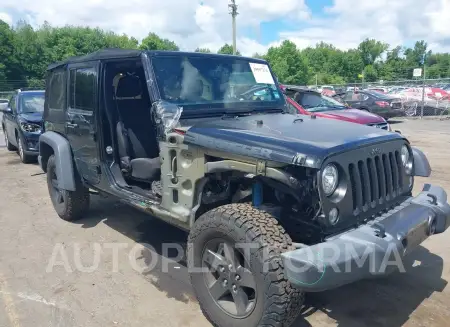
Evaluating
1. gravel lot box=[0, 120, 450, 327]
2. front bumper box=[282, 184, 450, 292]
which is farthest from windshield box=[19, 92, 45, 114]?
front bumper box=[282, 184, 450, 292]

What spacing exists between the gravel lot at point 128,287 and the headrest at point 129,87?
163cm

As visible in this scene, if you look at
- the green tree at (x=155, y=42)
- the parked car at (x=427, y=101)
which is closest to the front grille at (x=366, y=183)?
the parked car at (x=427, y=101)

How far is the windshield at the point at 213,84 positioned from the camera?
382 centimetres

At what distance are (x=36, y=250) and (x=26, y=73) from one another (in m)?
50.7

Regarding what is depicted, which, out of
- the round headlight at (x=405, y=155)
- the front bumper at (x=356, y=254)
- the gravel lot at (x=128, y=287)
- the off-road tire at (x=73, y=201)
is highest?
the round headlight at (x=405, y=155)

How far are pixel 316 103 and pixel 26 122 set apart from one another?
21.8 feet

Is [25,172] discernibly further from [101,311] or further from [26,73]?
[26,73]

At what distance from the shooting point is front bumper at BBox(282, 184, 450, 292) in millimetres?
2395

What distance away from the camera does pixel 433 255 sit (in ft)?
14.0

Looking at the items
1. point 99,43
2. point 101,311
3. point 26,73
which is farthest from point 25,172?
point 99,43

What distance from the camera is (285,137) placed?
2928 millimetres

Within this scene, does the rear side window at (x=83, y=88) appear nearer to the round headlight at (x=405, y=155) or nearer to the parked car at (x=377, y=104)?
the round headlight at (x=405, y=155)

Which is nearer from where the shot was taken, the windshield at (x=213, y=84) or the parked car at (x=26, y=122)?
the windshield at (x=213, y=84)

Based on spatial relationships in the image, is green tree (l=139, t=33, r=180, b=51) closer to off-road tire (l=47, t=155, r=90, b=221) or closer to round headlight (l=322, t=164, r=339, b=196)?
off-road tire (l=47, t=155, r=90, b=221)
